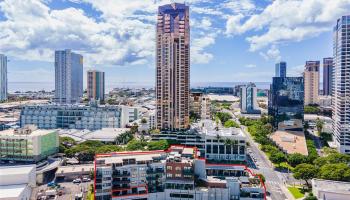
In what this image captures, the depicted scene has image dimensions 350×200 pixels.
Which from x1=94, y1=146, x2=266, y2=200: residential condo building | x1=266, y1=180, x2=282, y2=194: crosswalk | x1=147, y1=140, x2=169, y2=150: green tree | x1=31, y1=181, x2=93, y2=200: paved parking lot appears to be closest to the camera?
x1=94, y1=146, x2=266, y2=200: residential condo building

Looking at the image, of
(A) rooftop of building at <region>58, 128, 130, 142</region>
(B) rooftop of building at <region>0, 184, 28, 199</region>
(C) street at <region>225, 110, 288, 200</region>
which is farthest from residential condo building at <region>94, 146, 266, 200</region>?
(A) rooftop of building at <region>58, 128, 130, 142</region>

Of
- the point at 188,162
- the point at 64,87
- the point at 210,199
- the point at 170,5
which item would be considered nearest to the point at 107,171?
the point at 188,162

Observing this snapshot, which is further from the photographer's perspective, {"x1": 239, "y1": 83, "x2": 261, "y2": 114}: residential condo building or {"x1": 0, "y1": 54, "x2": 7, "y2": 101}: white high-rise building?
{"x1": 0, "y1": 54, "x2": 7, "y2": 101}: white high-rise building

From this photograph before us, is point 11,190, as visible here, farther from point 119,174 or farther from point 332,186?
point 332,186

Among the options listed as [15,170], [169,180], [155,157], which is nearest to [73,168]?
[15,170]

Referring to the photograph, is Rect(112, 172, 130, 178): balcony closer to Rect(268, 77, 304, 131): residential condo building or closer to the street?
the street

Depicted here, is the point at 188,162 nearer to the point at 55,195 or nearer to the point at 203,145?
the point at 55,195
